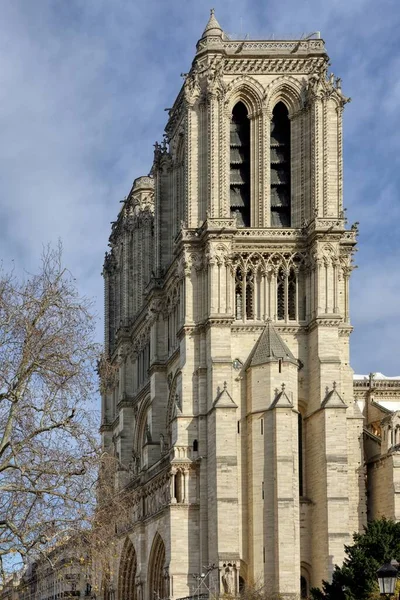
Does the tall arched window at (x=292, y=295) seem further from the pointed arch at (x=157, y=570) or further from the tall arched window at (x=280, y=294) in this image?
the pointed arch at (x=157, y=570)

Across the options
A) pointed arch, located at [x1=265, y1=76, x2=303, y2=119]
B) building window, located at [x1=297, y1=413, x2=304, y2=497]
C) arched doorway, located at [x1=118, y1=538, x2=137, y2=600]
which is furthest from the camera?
arched doorway, located at [x1=118, y1=538, x2=137, y2=600]

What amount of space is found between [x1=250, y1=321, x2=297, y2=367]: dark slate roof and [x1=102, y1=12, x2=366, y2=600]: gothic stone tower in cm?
12

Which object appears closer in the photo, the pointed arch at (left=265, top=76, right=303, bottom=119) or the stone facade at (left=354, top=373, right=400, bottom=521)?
the stone facade at (left=354, top=373, right=400, bottom=521)

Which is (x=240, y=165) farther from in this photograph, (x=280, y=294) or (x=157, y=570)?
(x=157, y=570)

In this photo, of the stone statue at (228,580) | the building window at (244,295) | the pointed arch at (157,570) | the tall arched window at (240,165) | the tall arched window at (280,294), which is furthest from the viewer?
the tall arched window at (240,165)

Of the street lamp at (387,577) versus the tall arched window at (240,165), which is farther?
the tall arched window at (240,165)

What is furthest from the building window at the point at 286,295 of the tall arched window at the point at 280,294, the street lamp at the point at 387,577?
the street lamp at the point at 387,577

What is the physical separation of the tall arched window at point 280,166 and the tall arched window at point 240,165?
140 centimetres

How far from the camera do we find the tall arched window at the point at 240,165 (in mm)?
73688

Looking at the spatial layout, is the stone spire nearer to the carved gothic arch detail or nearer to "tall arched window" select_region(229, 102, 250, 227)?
"tall arched window" select_region(229, 102, 250, 227)

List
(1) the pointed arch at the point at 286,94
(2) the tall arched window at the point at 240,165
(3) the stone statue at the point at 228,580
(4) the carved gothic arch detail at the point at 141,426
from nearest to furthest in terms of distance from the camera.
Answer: (3) the stone statue at the point at 228,580 < (1) the pointed arch at the point at 286,94 < (2) the tall arched window at the point at 240,165 < (4) the carved gothic arch detail at the point at 141,426

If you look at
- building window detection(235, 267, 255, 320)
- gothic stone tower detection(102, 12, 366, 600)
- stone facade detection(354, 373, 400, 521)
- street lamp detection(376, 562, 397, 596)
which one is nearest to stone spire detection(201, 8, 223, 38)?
gothic stone tower detection(102, 12, 366, 600)

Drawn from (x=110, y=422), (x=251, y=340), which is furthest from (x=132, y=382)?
(x=251, y=340)

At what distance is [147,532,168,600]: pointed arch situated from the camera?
73.1 m
